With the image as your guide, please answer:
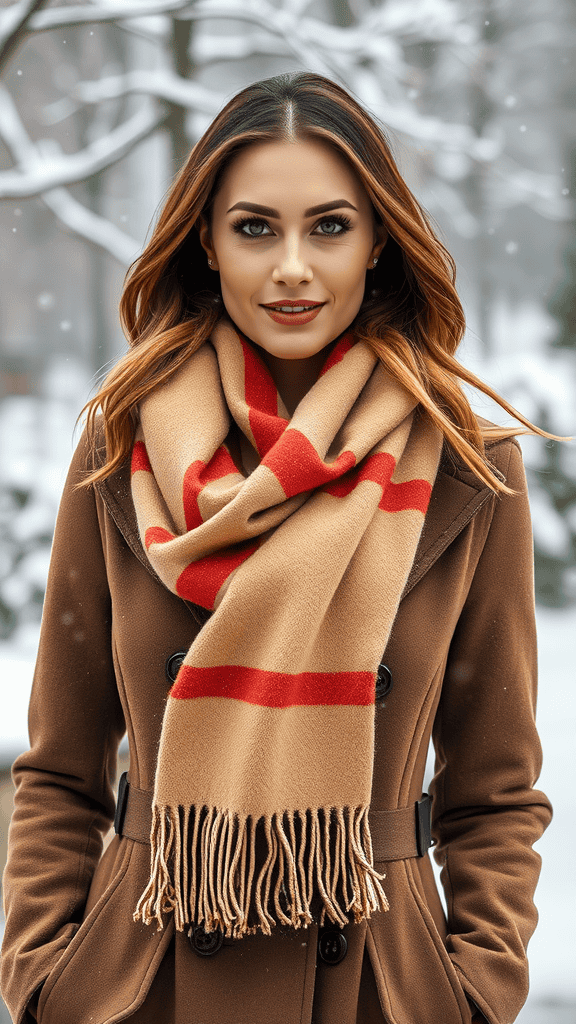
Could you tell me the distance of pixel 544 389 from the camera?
11.8 feet

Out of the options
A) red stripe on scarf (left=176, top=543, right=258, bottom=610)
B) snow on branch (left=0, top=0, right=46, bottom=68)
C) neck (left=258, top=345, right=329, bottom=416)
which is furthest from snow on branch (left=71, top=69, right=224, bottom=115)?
red stripe on scarf (left=176, top=543, right=258, bottom=610)

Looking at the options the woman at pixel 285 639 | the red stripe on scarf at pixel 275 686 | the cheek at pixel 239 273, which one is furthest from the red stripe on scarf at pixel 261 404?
the red stripe on scarf at pixel 275 686

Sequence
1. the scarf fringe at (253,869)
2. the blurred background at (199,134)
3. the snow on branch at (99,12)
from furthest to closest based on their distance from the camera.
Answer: the blurred background at (199,134) → the snow on branch at (99,12) → the scarf fringe at (253,869)

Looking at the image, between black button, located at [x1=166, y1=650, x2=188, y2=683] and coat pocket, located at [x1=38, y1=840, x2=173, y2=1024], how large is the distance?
24 cm

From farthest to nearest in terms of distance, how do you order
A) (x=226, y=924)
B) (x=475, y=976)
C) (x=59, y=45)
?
(x=59, y=45)
(x=475, y=976)
(x=226, y=924)

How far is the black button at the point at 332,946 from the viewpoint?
4.22ft

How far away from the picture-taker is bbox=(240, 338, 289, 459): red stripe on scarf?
1406 mm

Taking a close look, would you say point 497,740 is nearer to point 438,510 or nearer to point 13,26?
point 438,510

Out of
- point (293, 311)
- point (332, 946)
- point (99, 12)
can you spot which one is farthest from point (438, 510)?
point (99, 12)

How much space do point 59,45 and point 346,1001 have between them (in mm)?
2948

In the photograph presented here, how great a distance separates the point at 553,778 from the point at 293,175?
264 cm

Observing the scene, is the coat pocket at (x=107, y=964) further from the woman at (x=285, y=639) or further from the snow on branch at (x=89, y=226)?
the snow on branch at (x=89, y=226)

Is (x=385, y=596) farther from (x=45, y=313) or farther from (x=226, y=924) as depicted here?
(x=45, y=313)

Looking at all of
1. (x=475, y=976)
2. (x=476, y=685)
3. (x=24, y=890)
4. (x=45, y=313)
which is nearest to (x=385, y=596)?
(x=476, y=685)
